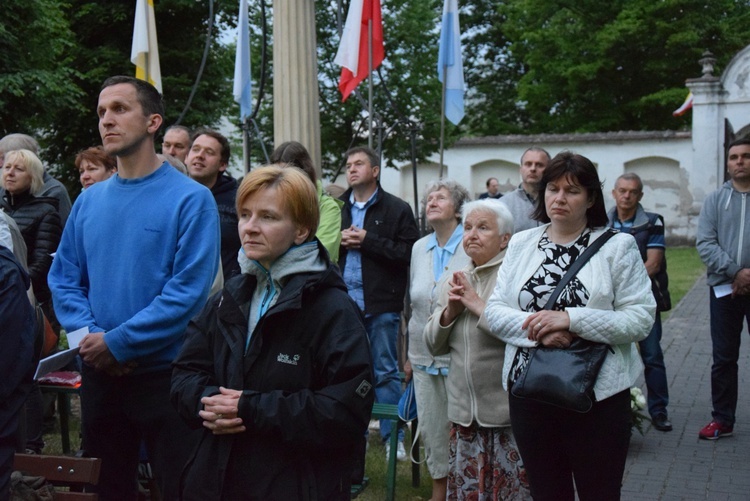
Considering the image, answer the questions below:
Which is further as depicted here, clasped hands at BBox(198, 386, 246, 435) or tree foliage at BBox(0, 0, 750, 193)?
tree foliage at BBox(0, 0, 750, 193)

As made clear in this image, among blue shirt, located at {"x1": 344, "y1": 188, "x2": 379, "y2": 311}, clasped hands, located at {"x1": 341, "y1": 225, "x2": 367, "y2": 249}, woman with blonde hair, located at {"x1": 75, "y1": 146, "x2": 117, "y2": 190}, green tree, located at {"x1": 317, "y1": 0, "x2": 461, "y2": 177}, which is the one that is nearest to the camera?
woman with blonde hair, located at {"x1": 75, "y1": 146, "x2": 117, "y2": 190}

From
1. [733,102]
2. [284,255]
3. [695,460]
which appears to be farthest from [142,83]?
[733,102]

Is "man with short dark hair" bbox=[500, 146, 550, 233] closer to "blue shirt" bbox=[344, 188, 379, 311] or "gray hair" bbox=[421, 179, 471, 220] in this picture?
"gray hair" bbox=[421, 179, 471, 220]

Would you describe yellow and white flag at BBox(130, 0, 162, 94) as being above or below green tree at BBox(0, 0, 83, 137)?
below

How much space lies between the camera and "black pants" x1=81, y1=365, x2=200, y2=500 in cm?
371

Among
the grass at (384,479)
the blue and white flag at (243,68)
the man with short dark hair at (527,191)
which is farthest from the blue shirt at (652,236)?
the blue and white flag at (243,68)

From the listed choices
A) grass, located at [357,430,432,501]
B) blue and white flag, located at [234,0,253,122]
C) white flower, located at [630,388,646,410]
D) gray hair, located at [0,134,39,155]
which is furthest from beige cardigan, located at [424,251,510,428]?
blue and white flag, located at [234,0,253,122]

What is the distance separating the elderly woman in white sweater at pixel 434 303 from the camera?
206 inches

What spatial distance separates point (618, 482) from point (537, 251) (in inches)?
39.6

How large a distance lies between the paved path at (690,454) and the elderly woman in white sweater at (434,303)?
1225 millimetres

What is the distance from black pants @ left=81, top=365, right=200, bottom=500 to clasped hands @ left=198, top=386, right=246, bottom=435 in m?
0.93

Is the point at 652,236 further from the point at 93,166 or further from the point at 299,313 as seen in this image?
the point at 299,313

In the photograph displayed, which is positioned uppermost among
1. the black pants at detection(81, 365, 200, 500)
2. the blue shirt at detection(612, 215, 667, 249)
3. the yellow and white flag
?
the yellow and white flag

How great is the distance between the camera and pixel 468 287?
462cm
